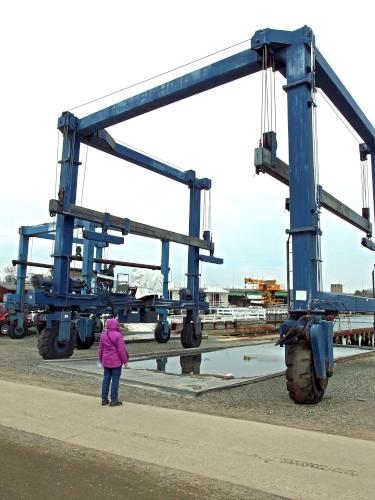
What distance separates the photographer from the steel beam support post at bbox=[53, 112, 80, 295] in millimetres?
14659

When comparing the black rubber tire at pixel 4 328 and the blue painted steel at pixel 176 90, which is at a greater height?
the blue painted steel at pixel 176 90

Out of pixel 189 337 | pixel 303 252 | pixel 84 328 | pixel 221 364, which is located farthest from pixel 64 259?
pixel 303 252

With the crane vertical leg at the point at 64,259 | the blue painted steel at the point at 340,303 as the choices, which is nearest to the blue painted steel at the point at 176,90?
the crane vertical leg at the point at 64,259

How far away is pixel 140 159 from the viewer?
1817 cm

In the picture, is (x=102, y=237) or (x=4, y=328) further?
(x=4, y=328)

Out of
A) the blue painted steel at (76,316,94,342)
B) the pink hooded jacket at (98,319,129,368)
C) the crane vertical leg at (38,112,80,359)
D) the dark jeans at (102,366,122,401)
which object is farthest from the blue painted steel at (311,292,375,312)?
the blue painted steel at (76,316,94,342)

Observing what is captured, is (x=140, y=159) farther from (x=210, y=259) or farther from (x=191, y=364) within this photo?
(x=191, y=364)

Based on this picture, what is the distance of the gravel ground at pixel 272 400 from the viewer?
270 inches

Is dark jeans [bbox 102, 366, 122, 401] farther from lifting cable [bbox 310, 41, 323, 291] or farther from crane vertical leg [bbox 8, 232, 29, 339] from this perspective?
crane vertical leg [bbox 8, 232, 29, 339]

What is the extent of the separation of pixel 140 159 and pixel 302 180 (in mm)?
10278

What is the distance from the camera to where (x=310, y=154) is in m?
9.05

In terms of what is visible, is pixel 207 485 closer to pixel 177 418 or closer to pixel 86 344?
pixel 177 418

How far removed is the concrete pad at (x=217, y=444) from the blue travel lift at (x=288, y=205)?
2365 mm

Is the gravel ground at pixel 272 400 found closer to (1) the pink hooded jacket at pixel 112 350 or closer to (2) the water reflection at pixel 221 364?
(1) the pink hooded jacket at pixel 112 350
